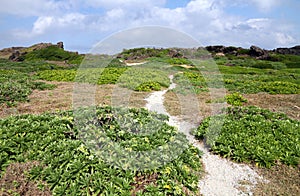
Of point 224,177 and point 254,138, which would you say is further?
point 254,138

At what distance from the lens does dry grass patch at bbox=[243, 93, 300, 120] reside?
1409cm

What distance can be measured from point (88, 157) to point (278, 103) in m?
13.9

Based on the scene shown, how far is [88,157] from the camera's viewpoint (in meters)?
6.76

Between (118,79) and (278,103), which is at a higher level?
(118,79)

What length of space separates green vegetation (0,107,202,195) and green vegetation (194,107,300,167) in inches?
53.3

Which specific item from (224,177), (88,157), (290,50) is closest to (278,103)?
(224,177)

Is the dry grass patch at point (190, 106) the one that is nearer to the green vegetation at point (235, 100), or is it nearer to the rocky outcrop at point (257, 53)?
the green vegetation at point (235, 100)

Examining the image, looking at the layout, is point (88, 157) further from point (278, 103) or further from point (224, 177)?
point (278, 103)

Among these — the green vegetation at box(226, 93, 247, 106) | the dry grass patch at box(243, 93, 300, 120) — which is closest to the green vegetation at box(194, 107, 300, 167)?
the dry grass patch at box(243, 93, 300, 120)

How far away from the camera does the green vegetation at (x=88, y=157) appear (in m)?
6.16

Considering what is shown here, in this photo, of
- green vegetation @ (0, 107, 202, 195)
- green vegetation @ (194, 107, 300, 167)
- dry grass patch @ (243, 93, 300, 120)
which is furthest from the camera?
dry grass patch @ (243, 93, 300, 120)

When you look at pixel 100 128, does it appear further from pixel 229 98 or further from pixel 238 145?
pixel 229 98

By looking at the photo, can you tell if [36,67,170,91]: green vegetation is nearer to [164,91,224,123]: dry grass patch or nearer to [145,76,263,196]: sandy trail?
[164,91,224,123]: dry grass patch

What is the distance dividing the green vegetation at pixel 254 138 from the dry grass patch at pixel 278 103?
2792mm
